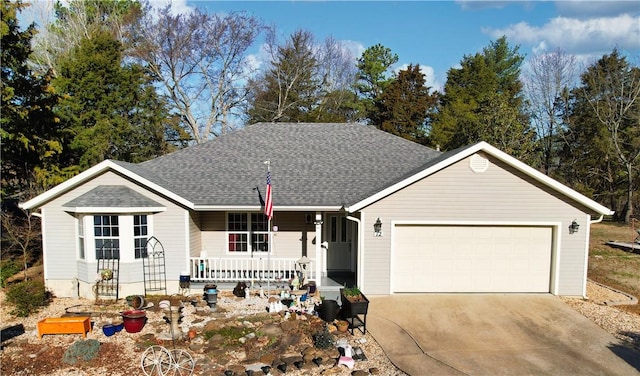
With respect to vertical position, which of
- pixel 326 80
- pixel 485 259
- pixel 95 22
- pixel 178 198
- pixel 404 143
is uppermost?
pixel 95 22

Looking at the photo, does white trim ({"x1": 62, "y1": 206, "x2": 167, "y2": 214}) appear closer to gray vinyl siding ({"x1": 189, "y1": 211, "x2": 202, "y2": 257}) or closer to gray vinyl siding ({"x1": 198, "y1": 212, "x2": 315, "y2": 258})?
gray vinyl siding ({"x1": 189, "y1": 211, "x2": 202, "y2": 257})

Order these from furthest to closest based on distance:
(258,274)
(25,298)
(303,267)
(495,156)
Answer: (303,267) < (258,274) < (495,156) < (25,298)

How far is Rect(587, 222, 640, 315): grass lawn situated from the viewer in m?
14.5

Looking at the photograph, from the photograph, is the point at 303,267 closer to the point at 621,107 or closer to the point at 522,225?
the point at 522,225

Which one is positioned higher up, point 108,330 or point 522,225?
point 522,225

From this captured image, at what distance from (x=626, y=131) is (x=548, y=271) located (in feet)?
92.1

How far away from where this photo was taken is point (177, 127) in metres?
31.9

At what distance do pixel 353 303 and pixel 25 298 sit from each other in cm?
904

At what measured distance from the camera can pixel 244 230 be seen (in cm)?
1480

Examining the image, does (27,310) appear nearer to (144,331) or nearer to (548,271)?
(144,331)

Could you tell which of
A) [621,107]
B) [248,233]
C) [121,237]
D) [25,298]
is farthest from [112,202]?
[621,107]

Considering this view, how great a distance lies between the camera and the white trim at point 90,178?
12609 millimetres

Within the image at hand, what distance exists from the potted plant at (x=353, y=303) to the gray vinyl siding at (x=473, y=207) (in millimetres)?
2224

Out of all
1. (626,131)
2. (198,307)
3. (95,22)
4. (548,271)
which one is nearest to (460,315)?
(548,271)
